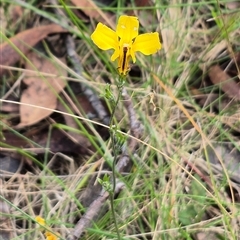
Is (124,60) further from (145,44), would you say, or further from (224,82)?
(224,82)

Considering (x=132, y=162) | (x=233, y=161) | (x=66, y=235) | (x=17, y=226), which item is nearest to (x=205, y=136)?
(x=233, y=161)

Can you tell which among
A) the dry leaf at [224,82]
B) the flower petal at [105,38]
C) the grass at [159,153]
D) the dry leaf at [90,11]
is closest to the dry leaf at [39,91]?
the grass at [159,153]

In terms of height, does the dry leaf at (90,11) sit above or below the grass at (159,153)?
above

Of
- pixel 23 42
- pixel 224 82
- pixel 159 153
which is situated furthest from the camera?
pixel 23 42

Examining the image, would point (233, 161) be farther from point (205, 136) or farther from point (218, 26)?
point (218, 26)

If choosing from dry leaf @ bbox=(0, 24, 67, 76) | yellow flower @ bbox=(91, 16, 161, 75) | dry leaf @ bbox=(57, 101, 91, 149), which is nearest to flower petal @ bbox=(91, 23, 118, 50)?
yellow flower @ bbox=(91, 16, 161, 75)

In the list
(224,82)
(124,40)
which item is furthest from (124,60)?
(224,82)

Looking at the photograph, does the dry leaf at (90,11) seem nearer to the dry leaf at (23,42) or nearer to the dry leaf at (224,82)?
the dry leaf at (23,42)
